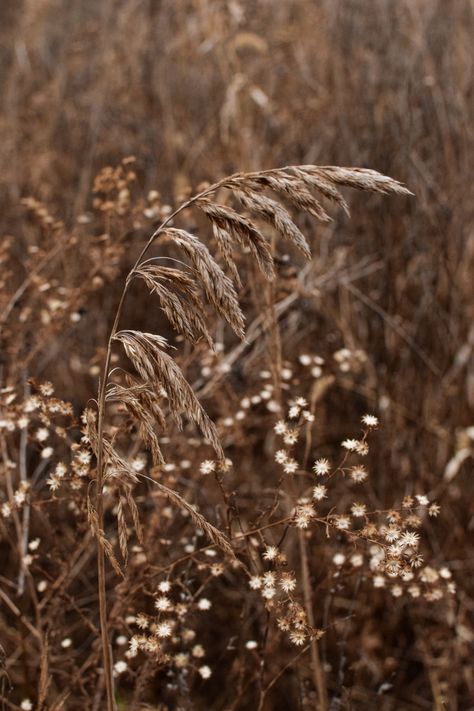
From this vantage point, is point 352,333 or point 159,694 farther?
point 352,333

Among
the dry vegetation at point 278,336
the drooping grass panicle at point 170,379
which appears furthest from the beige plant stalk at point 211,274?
the dry vegetation at point 278,336

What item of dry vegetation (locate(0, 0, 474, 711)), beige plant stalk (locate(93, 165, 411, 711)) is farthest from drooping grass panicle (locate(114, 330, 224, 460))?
dry vegetation (locate(0, 0, 474, 711))

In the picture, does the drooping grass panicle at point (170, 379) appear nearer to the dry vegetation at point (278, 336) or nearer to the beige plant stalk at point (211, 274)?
the beige plant stalk at point (211, 274)

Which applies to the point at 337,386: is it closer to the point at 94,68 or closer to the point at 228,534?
the point at 228,534

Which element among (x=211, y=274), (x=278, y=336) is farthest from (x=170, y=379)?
(x=278, y=336)

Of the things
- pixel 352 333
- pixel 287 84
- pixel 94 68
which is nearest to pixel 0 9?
pixel 94 68

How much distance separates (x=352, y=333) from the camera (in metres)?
3.12

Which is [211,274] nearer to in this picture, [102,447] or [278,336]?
[102,447]

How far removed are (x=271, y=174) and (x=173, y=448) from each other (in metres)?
1.39

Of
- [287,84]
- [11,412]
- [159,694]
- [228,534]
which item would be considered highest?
[287,84]

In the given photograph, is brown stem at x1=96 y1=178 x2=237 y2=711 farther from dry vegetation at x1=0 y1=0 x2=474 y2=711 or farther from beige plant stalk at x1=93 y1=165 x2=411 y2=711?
dry vegetation at x1=0 y1=0 x2=474 y2=711

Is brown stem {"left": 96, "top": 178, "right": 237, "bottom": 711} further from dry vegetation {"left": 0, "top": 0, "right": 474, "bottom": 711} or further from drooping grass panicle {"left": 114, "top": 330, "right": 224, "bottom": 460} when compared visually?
dry vegetation {"left": 0, "top": 0, "right": 474, "bottom": 711}

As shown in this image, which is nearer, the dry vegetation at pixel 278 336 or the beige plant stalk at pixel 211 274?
the beige plant stalk at pixel 211 274

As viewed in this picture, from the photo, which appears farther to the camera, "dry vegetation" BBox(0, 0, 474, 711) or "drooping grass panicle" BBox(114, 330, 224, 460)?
"dry vegetation" BBox(0, 0, 474, 711)
